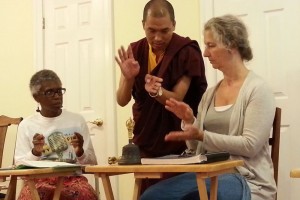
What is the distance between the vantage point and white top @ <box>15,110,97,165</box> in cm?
256

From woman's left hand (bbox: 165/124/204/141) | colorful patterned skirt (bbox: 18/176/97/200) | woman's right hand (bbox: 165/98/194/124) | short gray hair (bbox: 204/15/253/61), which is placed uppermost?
short gray hair (bbox: 204/15/253/61)

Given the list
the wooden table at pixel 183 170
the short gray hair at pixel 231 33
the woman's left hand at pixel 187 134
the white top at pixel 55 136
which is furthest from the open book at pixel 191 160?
the white top at pixel 55 136

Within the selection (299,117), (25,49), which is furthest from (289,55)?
(25,49)

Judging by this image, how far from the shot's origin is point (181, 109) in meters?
1.83

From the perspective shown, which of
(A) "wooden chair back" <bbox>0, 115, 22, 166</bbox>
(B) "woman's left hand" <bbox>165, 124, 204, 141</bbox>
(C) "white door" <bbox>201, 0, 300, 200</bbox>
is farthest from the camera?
(A) "wooden chair back" <bbox>0, 115, 22, 166</bbox>

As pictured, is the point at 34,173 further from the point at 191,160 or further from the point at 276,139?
the point at 276,139

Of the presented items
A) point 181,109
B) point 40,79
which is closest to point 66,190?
point 40,79

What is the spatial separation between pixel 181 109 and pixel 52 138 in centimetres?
105

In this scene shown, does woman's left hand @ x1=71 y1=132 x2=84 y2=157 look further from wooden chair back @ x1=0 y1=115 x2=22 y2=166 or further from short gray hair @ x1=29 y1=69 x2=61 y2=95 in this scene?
wooden chair back @ x1=0 y1=115 x2=22 y2=166

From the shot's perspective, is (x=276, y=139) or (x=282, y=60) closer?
(x=276, y=139)

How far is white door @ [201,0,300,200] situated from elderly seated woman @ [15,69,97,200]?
1.10 meters

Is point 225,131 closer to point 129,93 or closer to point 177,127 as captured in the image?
point 177,127

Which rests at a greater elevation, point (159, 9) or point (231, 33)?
point (159, 9)

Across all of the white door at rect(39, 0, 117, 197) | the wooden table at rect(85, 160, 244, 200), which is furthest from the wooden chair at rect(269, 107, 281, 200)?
the white door at rect(39, 0, 117, 197)
